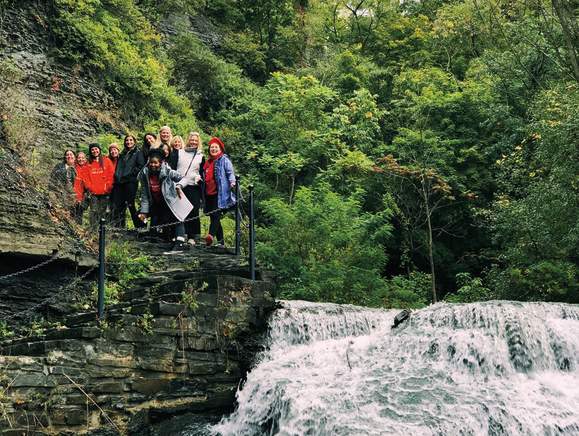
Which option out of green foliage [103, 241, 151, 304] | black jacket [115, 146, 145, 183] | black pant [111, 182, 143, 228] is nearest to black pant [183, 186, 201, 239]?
green foliage [103, 241, 151, 304]

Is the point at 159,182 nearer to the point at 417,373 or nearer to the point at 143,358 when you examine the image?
the point at 143,358

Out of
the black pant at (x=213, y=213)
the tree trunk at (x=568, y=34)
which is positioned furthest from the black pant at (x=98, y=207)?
the tree trunk at (x=568, y=34)

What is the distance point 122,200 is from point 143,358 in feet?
14.0

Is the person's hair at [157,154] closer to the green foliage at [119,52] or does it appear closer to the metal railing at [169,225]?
the metal railing at [169,225]

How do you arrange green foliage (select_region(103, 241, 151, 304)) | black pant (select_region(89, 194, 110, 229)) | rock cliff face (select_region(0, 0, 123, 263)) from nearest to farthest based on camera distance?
rock cliff face (select_region(0, 0, 123, 263))
green foliage (select_region(103, 241, 151, 304))
black pant (select_region(89, 194, 110, 229))

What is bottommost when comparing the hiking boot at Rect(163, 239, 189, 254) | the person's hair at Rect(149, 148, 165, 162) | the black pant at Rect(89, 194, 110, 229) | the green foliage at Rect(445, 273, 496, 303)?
the green foliage at Rect(445, 273, 496, 303)

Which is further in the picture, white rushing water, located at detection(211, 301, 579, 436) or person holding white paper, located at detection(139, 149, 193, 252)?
person holding white paper, located at detection(139, 149, 193, 252)

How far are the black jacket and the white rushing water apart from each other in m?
3.53

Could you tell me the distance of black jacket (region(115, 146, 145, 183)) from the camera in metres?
11.1

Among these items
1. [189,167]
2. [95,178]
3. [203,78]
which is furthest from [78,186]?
[203,78]

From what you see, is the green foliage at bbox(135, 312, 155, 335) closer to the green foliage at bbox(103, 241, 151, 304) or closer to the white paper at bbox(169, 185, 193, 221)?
the green foliage at bbox(103, 241, 151, 304)

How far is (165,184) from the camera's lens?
10.3m

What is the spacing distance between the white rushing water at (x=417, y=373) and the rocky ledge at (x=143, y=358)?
0.44 m

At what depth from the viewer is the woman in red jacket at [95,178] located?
445 inches
